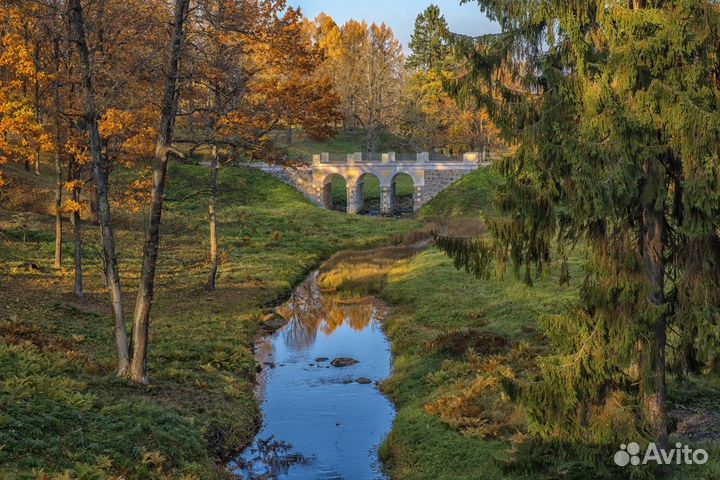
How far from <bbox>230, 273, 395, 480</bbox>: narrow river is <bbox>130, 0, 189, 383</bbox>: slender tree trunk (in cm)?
373

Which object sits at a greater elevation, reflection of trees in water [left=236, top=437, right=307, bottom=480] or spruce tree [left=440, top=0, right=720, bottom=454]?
spruce tree [left=440, top=0, right=720, bottom=454]

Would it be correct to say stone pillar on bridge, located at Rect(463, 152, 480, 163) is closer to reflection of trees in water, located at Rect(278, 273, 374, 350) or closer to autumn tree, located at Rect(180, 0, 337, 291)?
reflection of trees in water, located at Rect(278, 273, 374, 350)

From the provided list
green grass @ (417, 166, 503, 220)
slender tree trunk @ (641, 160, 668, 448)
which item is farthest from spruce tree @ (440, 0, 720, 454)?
green grass @ (417, 166, 503, 220)

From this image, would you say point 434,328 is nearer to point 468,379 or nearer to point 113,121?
point 468,379

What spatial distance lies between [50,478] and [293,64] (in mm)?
21648

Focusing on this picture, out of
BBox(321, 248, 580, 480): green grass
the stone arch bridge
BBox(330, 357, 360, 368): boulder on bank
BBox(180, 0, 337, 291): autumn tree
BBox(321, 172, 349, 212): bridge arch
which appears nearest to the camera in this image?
BBox(321, 248, 580, 480): green grass

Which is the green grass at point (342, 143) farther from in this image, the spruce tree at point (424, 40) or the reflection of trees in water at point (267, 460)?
the reflection of trees in water at point (267, 460)

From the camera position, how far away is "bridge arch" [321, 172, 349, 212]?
64125 mm

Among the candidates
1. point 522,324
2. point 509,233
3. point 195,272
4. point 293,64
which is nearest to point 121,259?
point 195,272

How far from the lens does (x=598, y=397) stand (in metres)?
11.3

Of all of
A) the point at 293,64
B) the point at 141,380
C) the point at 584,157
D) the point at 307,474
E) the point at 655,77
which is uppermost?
the point at 293,64

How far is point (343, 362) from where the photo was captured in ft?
77.2

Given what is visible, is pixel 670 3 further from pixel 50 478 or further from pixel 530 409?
pixel 50 478

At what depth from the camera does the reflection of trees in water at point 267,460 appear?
15273 mm
